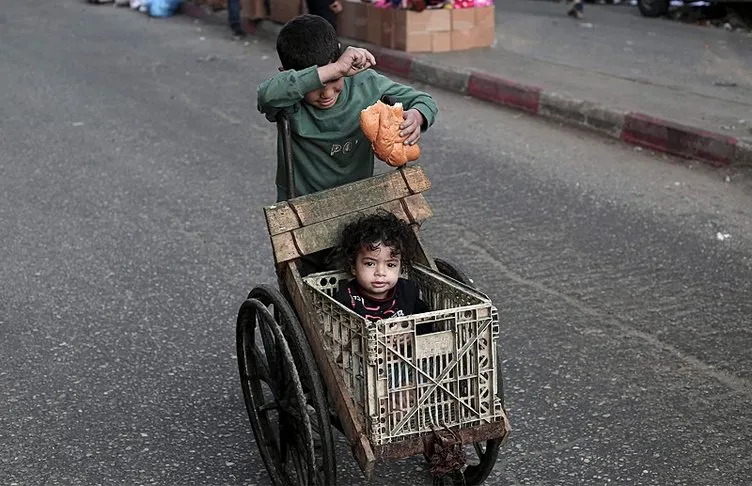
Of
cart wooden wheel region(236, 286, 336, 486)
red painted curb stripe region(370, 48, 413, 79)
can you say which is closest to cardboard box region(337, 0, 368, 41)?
red painted curb stripe region(370, 48, 413, 79)

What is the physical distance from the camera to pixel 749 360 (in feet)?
16.0

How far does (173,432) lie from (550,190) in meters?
3.84

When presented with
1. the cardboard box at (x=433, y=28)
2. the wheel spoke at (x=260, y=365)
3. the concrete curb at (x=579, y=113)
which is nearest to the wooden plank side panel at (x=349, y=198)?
the wheel spoke at (x=260, y=365)

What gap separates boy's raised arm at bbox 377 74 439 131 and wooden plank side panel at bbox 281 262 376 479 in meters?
0.67

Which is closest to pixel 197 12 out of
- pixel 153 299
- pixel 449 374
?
pixel 153 299

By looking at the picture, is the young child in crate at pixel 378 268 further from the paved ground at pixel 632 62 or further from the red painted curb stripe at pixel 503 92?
the red painted curb stripe at pixel 503 92

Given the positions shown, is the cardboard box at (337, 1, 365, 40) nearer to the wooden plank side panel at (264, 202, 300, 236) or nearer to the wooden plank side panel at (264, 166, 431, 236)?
the wooden plank side panel at (264, 166, 431, 236)

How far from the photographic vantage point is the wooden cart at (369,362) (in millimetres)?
3217

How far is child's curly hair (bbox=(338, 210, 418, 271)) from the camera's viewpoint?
141 inches

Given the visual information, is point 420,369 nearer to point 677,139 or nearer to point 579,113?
point 677,139

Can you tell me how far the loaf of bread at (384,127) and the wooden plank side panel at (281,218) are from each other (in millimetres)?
353

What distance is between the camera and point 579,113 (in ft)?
30.8

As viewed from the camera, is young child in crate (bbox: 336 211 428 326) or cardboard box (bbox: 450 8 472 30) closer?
young child in crate (bbox: 336 211 428 326)

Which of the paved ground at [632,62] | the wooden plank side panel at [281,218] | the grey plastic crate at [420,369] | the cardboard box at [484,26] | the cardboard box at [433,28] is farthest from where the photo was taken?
the cardboard box at [484,26]
